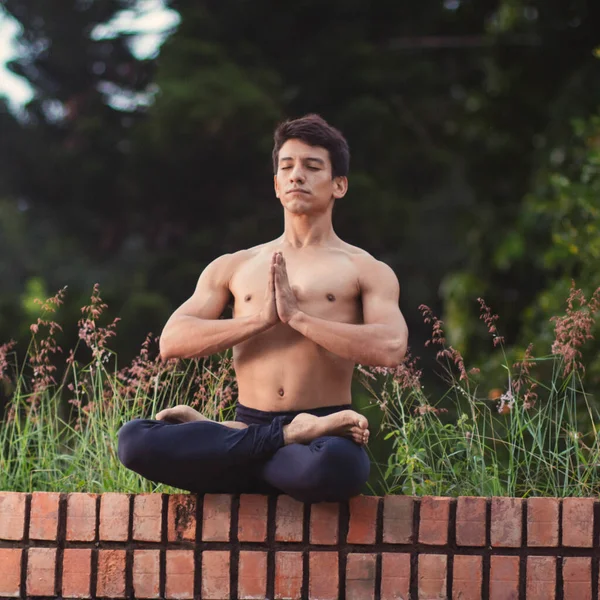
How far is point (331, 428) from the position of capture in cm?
333

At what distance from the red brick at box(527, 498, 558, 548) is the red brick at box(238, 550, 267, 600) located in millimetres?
762

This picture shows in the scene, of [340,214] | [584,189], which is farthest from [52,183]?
[584,189]

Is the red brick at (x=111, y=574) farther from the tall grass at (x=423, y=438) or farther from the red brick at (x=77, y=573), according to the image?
the tall grass at (x=423, y=438)

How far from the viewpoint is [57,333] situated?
807cm

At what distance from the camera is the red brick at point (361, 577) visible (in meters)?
3.35

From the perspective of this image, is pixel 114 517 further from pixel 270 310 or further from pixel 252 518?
pixel 270 310

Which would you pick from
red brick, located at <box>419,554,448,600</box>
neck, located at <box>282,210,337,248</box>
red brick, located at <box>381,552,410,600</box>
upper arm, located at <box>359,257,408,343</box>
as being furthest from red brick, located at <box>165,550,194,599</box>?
neck, located at <box>282,210,337,248</box>

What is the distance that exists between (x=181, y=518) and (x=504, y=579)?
943 millimetres

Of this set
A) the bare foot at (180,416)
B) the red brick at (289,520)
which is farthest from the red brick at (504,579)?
the bare foot at (180,416)

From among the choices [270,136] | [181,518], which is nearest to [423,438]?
[181,518]

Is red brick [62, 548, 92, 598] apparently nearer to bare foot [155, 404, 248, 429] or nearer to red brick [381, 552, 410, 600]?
bare foot [155, 404, 248, 429]

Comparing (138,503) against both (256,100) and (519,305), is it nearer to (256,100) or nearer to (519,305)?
(519,305)

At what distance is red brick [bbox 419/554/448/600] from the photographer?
335cm

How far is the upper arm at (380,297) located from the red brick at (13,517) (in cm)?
119
